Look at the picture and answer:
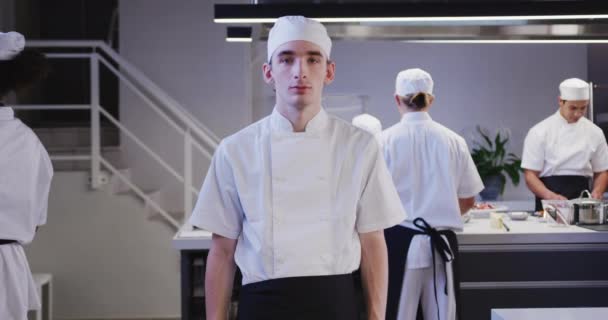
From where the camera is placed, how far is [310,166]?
1.81 metres

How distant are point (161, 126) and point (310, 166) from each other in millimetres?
→ 4798

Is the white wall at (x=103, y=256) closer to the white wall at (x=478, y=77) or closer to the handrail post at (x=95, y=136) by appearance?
the handrail post at (x=95, y=136)

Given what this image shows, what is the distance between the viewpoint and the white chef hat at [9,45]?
106 inches

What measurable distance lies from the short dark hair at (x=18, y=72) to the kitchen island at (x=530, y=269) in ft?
3.62

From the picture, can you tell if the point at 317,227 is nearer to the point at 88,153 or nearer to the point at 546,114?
the point at 88,153

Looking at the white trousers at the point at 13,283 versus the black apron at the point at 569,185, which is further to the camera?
the black apron at the point at 569,185

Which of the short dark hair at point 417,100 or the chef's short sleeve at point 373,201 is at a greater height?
the short dark hair at point 417,100

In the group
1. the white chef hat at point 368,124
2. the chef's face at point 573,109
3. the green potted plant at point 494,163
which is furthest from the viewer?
the green potted plant at point 494,163

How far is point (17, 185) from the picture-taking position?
8.52 ft

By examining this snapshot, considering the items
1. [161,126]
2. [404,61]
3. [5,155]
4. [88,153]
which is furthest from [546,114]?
[5,155]

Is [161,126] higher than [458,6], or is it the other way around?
[458,6]

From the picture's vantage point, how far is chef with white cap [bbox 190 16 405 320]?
176 cm

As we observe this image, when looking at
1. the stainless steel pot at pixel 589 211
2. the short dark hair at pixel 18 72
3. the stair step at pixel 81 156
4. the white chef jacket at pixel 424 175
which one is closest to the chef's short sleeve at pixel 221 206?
the short dark hair at pixel 18 72

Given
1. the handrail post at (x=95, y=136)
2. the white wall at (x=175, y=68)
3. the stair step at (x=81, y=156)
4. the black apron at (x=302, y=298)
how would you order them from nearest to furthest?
the black apron at (x=302, y=298), the handrail post at (x=95, y=136), the stair step at (x=81, y=156), the white wall at (x=175, y=68)
